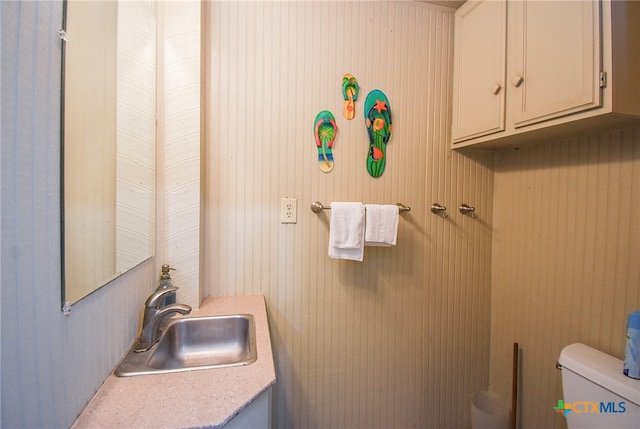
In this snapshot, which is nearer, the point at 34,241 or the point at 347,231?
the point at 34,241

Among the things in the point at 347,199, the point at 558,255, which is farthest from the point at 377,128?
the point at 558,255

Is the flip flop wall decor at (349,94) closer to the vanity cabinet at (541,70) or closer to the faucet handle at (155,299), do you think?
the vanity cabinet at (541,70)

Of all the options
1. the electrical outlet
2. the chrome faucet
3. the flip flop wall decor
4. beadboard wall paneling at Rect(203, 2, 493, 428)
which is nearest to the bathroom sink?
the chrome faucet

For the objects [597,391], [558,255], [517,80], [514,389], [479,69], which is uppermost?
[479,69]

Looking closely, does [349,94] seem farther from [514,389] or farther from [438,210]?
[514,389]

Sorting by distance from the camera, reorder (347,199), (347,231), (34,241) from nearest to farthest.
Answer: (34,241)
(347,231)
(347,199)

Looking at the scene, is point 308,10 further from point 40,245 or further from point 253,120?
point 40,245

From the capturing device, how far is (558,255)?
1.17 metres

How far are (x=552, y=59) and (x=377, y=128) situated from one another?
0.69 meters

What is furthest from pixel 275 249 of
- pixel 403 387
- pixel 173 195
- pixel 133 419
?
pixel 403 387

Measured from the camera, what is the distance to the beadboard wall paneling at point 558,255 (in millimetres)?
975

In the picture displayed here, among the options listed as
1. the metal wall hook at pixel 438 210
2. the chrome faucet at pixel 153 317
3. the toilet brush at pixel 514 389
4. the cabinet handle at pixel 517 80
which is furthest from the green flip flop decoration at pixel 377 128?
the toilet brush at pixel 514 389

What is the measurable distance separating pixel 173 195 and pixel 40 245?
2.04 ft

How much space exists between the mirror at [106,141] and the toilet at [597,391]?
1.63 meters
